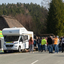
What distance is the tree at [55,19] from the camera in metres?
69.4

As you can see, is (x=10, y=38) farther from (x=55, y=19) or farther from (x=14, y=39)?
(x=55, y=19)

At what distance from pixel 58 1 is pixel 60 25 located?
8644 millimetres

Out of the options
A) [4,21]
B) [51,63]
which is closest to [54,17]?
[4,21]

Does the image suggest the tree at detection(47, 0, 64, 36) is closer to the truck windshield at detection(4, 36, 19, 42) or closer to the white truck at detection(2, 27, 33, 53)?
the white truck at detection(2, 27, 33, 53)

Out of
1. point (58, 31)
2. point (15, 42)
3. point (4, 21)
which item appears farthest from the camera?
point (58, 31)

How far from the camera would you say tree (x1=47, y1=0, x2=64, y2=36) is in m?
69.4

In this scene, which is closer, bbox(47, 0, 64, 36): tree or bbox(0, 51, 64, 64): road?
bbox(0, 51, 64, 64): road

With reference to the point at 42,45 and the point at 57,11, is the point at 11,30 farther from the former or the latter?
the point at 57,11

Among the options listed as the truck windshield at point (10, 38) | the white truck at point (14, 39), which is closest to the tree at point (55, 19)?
the white truck at point (14, 39)

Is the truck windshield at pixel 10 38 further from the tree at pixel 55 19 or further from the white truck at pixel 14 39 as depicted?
the tree at pixel 55 19

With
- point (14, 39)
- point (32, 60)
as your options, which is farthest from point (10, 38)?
point (32, 60)

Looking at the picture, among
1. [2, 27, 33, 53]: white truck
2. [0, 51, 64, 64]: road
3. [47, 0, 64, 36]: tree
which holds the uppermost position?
[47, 0, 64, 36]: tree

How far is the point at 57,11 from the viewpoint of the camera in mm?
69875

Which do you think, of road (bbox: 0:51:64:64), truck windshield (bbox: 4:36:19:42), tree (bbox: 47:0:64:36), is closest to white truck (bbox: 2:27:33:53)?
truck windshield (bbox: 4:36:19:42)
